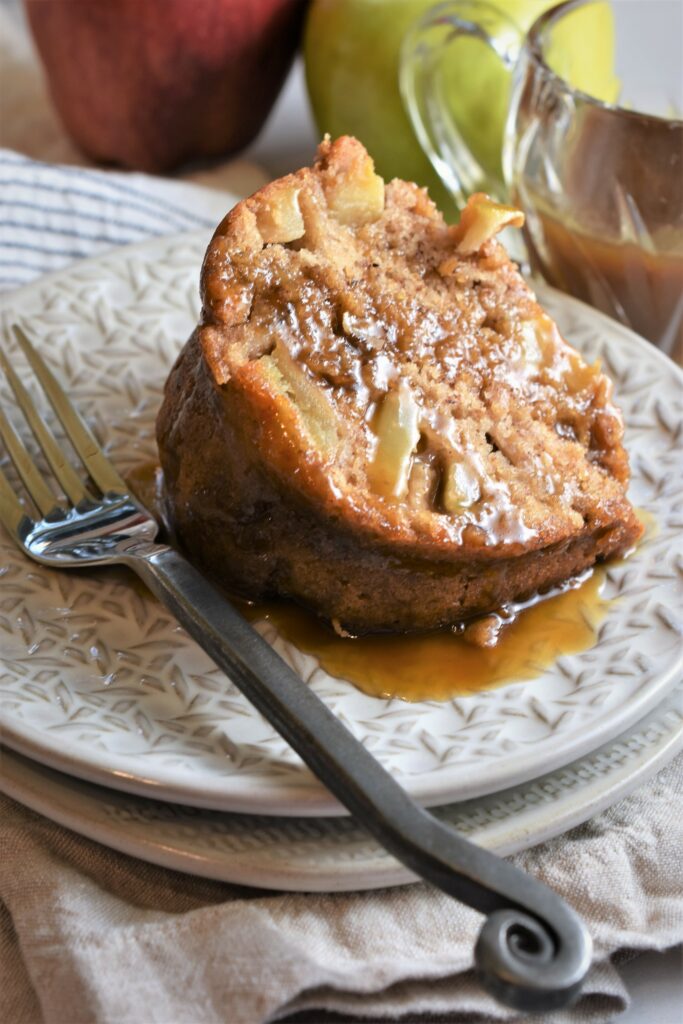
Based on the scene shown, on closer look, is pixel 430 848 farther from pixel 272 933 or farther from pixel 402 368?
pixel 402 368

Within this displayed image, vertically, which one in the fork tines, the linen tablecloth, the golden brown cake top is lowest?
the linen tablecloth

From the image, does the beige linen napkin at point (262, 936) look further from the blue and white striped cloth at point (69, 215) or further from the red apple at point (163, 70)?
the red apple at point (163, 70)

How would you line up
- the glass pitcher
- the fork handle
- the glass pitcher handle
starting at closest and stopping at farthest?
1. the fork handle
2. the glass pitcher
3. the glass pitcher handle

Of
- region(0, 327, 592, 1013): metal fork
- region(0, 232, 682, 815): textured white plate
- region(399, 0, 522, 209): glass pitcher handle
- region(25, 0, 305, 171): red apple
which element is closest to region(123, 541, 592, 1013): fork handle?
region(0, 327, 592, 1013): metal fork

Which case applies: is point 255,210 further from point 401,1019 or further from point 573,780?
point 401,1019

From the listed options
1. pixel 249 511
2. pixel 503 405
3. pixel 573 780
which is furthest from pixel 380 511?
pixel 573 780

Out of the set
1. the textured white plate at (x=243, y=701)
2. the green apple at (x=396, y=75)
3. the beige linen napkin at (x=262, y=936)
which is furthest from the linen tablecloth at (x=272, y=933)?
the green apple at (x=396, y=75)

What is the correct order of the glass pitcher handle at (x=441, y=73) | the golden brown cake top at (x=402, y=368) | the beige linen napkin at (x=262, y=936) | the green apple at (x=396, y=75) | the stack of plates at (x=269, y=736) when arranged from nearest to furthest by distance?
the beige linen napkin at (x=262, y=936) < the stack of plates at (x=269, y=736) < the golden brown cake top at (x=402, y=368) < the glass pitcher handle at (x=441, y=73) < the green apple at (x=396, y=75)

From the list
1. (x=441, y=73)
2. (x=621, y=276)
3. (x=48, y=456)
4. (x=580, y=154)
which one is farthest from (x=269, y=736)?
(x=441, y=73)

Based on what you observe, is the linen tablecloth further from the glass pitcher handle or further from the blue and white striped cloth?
the glass pitcher handle
